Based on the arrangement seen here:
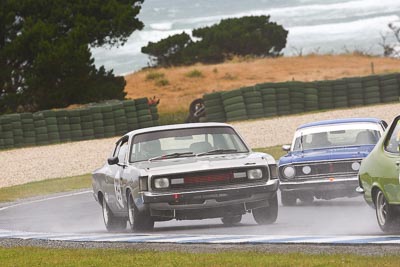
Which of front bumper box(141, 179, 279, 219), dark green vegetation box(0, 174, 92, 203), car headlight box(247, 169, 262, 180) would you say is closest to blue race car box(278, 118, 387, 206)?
car headlight box(247, 169, 262, 180)

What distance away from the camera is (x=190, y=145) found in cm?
1769

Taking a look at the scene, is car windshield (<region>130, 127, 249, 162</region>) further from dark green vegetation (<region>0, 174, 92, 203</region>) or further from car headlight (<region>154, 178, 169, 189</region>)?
dark green vegetation (<region>0, 174, 92, 203</region>)

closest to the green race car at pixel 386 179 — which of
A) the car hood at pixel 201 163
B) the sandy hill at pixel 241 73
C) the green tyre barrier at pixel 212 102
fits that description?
the car hood at pixel 201 163

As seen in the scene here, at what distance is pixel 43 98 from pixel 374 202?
1745 inches

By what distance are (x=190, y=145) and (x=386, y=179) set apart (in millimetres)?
4112

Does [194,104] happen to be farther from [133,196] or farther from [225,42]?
[225,42]

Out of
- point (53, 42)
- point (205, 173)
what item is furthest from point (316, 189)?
point (53, 42)

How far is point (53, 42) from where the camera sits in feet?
187

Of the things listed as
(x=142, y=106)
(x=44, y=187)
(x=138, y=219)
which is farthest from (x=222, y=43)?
(x=138, y=219)

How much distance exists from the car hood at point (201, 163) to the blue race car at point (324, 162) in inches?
137

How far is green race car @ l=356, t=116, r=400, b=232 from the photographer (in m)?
14.0

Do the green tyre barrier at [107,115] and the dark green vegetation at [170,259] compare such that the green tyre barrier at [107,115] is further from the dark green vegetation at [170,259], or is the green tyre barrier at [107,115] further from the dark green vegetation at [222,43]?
the dark green vegetation at [222,43]

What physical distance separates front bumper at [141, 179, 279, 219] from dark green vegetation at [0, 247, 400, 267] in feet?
6.42

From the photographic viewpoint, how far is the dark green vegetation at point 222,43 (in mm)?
100250
